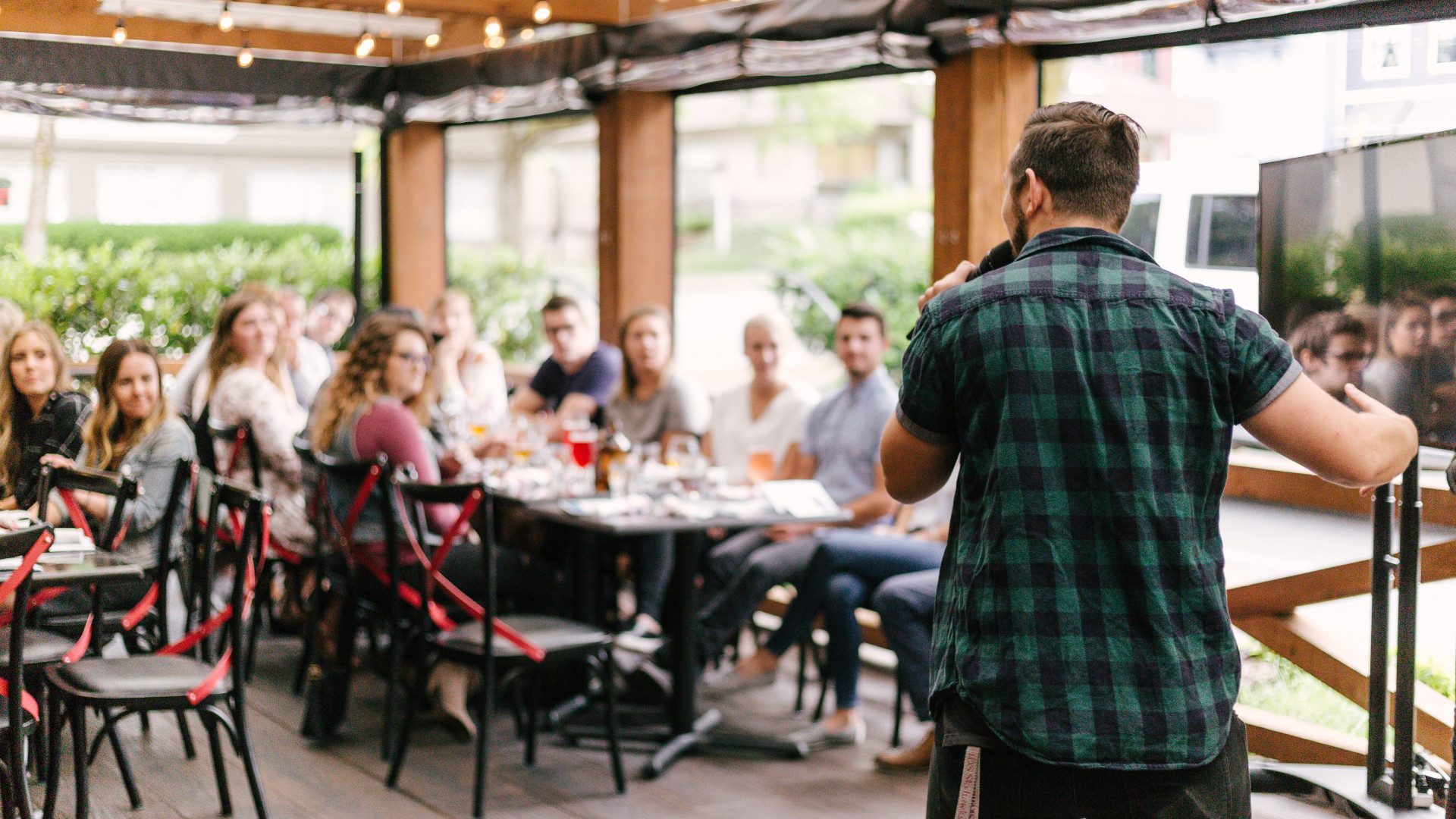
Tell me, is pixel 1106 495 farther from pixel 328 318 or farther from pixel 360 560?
pixel 328 318

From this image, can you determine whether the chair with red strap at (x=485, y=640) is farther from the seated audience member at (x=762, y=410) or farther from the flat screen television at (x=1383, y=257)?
the flat screen television at (x=1383, y=257)

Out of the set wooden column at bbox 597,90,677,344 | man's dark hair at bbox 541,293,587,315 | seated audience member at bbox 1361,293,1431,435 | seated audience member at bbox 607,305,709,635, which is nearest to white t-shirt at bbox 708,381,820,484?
seated audience member at bbox 607,305,709,635

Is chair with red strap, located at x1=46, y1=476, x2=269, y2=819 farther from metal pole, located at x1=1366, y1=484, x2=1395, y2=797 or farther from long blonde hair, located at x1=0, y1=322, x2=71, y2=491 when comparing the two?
metal pole, located at x1=1366, y1=484, x2=1395, y2=797

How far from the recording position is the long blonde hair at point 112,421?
13.9ft

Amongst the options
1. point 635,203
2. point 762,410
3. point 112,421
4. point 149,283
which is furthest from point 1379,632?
point 149,283

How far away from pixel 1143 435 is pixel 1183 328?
0.14 m

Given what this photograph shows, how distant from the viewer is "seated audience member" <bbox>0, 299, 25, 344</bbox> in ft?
14.9

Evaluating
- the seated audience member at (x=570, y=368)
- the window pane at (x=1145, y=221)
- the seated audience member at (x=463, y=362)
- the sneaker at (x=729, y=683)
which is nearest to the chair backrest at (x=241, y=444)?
the seated audience member at (x=463, y=362)

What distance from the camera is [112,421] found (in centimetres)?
429

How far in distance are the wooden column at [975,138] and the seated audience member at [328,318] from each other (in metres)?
3.57

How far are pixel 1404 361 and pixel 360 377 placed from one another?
3.19m

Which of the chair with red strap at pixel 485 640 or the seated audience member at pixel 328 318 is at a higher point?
the seated audience member at pixel 328 318

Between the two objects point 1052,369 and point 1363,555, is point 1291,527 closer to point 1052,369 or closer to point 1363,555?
point 1363,555

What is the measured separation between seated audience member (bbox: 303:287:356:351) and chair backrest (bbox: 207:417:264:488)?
2.02 meters
